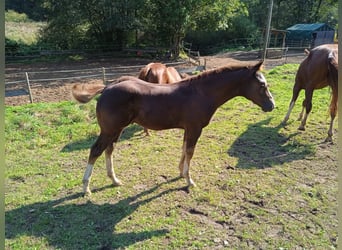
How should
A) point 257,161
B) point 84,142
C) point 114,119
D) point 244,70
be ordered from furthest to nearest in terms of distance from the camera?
1. point 84,142
2. point 257,161
3. point 244,70
4. point 114,119

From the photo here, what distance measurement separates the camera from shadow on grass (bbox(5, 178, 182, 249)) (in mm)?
A: 3080

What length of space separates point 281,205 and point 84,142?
3.75m

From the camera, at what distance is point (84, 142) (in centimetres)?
554

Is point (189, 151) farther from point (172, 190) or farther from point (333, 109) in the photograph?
point (333, 109)

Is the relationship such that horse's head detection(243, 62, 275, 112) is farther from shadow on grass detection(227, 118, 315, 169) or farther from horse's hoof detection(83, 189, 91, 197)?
horse's hoof detection(83, 189, 91, 197)

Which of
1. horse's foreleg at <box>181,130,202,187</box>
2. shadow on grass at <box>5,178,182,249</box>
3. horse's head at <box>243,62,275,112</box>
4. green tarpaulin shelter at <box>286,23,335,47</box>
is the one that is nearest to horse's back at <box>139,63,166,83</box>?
horse's foreleg at <box>181,130,202,187</box>

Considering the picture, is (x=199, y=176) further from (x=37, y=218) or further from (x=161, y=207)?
(x=37, y=218)

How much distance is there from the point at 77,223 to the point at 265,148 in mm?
3633

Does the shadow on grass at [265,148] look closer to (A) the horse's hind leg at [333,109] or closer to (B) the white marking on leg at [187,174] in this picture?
(A) the horse's hind leg at [333,109]

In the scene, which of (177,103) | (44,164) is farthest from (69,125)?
(177,103)

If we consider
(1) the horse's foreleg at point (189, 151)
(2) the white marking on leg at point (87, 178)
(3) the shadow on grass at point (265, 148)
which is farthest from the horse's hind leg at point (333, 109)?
(2) the white marking on leg at point (87, 178)

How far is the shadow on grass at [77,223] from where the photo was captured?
3.08m

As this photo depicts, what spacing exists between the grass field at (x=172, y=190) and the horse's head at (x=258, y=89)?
1224 millimetres

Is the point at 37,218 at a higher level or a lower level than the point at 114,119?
lower
